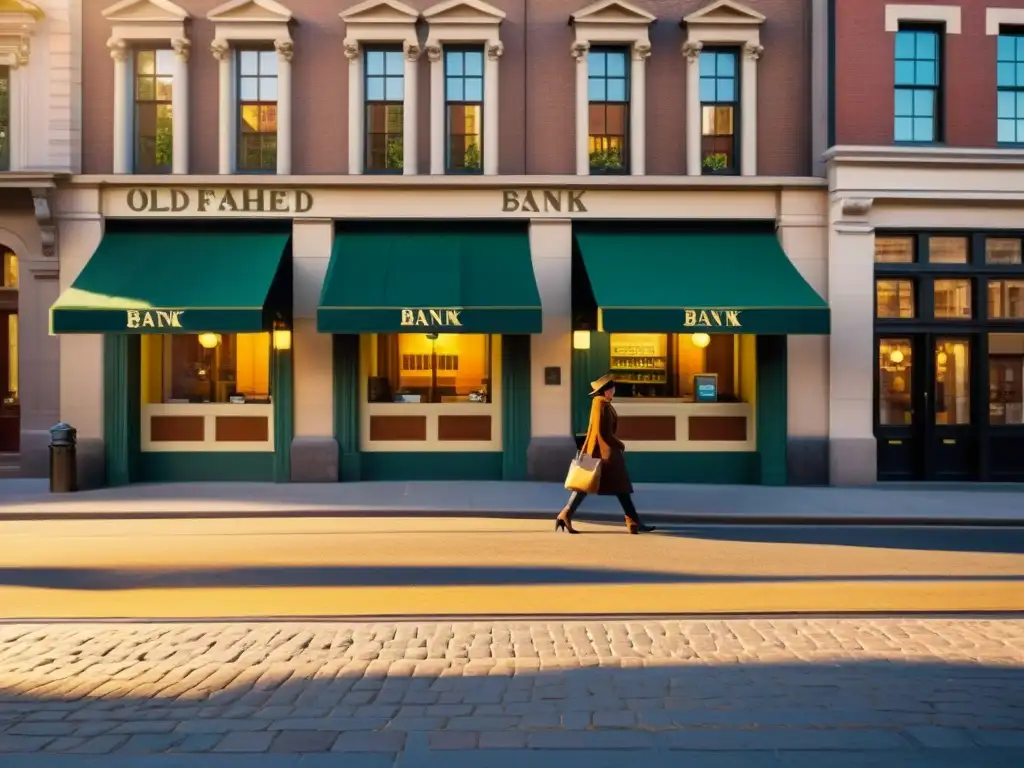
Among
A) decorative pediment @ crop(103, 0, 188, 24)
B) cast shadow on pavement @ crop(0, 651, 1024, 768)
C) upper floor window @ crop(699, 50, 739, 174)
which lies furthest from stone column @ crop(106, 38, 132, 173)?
cast shadow on pavement @ crop(0, 651, 1024, 768)

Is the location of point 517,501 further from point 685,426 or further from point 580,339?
point 685,426

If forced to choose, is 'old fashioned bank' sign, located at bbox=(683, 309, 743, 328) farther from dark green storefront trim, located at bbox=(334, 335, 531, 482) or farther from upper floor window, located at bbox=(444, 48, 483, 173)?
upper floor window, located at bbox=(444, 48, 483, 173)

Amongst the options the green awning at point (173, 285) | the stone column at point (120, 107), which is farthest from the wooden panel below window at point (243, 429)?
the stone column at point (120, 107)

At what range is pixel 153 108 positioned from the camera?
16.1 meters

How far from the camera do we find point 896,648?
5980mm

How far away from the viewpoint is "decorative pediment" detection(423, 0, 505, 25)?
619 inches

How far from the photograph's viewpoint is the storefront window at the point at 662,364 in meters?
16.6

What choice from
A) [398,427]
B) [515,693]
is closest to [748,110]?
[398,427]

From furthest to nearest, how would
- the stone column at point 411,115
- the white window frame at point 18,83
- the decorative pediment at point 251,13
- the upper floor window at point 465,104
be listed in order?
the upper floor window at point 465,104
the stone column at point 411,115
the decorative pediment at point 251,13
the white window frame at point 18,83

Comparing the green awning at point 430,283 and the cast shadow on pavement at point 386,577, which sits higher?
the green awning at point 430,283

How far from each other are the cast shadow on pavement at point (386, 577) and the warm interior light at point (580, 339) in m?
7.48

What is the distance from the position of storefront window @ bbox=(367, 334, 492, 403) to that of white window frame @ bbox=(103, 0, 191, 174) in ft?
16.6

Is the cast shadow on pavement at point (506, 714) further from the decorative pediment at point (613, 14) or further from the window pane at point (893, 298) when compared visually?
the decorative pediment at point (613, 14)

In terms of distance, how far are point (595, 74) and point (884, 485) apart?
30.2ft
